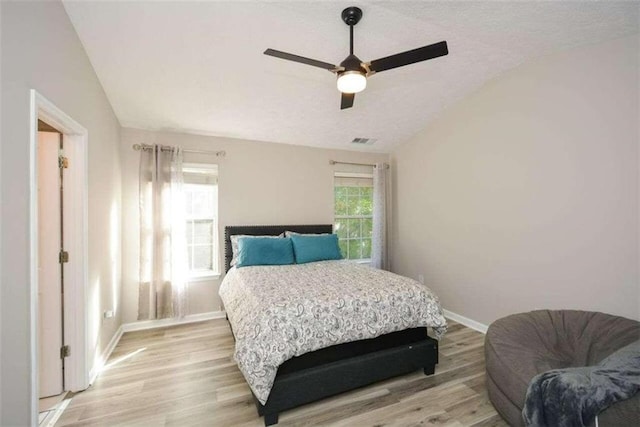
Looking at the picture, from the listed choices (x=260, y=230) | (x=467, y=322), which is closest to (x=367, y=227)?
(x=260, y=230)

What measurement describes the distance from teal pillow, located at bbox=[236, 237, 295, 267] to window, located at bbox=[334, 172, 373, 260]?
1316 mm

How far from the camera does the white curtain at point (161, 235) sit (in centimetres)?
321

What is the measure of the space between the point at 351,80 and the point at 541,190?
7.33 feet

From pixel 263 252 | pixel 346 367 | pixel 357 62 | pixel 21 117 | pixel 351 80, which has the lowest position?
pixel 346 367

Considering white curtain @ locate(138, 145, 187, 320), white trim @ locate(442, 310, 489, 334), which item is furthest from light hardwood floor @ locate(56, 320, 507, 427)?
white curtain @ locate(138, 145, 187, 320)

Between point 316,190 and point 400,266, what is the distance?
190cm

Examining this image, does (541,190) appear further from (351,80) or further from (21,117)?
(21,117)

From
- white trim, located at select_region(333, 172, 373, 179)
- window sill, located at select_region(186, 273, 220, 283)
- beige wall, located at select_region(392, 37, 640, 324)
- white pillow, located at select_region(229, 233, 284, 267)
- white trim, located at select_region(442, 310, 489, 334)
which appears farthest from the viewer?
white trim, located at select_region(333, 172, 373, 179)

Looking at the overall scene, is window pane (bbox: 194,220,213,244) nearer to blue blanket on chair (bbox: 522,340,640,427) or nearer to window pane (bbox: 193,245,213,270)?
window pane (bbox: 193,245,213,270)

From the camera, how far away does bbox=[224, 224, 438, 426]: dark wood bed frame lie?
1812mm

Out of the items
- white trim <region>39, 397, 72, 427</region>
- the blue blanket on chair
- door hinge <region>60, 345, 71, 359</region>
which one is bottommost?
white trim <region>39, 397, 72, 427</region>

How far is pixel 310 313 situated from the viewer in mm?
1906

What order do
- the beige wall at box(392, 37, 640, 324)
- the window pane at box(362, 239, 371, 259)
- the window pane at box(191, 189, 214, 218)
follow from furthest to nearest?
the window pane at box(362, 239, 371, 259) < the window pane at box(191, 189, 214, 218) < the beige wall at box(392, 37, 640, 324)

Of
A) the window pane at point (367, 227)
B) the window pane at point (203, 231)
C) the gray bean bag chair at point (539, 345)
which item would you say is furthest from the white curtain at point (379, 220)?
the window pane at point (203, 231)
